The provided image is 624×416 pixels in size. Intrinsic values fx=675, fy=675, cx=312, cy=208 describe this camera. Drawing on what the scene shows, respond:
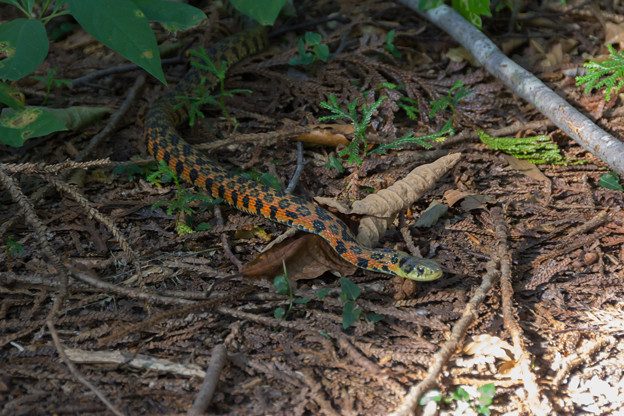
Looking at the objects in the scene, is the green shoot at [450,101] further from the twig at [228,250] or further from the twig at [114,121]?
the twig at [114,121]

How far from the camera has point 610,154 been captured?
218 inches

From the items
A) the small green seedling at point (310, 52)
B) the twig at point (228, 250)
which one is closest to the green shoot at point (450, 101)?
the small green seedling at point (310, 52)

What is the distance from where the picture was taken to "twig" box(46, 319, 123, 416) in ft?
12.2

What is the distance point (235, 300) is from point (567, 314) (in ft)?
7.46

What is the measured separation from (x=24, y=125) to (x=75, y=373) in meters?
1.98

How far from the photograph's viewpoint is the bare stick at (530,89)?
18.5 feet

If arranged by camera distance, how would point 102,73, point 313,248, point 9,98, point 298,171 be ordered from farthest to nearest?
point 102,73
point 298,171
point 9,98
point 313,248

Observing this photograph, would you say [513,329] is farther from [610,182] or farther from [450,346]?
[610,182]

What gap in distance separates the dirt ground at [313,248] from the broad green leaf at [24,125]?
9.0 inches

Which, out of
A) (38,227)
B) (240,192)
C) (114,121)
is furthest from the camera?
(114,121)

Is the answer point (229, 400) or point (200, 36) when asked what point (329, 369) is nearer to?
point (229, 400)

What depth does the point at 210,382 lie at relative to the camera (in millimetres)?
3912

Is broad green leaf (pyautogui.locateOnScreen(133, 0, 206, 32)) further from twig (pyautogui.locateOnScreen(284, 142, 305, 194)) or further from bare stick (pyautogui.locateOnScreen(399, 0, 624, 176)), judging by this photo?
bare stick (pyautogui.locateOnScreen(399, 0, 624, 176))

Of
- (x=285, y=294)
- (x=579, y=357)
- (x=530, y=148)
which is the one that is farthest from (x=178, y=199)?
(x=579, y=357)
